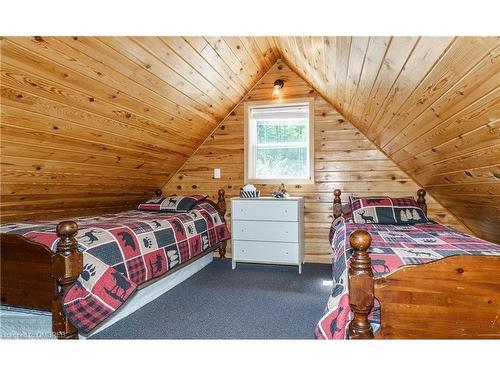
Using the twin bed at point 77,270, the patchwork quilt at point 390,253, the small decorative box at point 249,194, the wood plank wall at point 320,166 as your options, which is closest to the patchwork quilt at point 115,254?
the twin bed at point 77,270

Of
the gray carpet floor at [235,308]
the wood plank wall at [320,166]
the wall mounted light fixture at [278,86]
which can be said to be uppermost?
the wall mounted light fixture at [278,86]

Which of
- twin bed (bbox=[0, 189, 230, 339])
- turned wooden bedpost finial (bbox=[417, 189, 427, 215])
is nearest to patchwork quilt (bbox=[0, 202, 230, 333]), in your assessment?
twin bed (bbox=[0, 189, 230, 339])

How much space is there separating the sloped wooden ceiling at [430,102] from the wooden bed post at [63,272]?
172 cm

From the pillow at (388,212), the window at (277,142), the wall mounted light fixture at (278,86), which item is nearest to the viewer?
the pillow at (388,212)

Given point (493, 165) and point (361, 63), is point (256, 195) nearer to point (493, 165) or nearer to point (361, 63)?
point (361, 63)

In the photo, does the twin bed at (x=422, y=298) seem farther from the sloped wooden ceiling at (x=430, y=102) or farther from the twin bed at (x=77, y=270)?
the twin bed at (x=77, y=270)

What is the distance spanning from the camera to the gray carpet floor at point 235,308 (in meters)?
1.78

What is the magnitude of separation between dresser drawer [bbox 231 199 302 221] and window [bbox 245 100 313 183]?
1.85 feet

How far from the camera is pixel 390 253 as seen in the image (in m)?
1.49

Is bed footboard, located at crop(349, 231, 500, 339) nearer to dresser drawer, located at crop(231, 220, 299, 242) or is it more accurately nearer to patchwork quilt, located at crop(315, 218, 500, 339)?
patchwork quilt, located at crop(315, 218, 500, 339)

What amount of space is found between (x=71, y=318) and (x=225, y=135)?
102 inches

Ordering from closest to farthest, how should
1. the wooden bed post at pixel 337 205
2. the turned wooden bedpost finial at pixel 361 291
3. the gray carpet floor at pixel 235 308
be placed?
the turned wooden bedpost finial at pixel 361 291 < the gray carpet floor at pixel 235 308 < the wooden bed post at pixel 337 205

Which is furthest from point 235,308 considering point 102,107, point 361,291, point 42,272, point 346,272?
point 102,107
